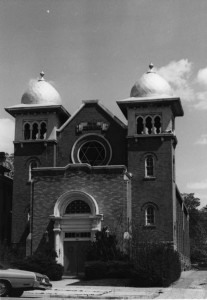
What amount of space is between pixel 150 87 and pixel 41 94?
9091 mm

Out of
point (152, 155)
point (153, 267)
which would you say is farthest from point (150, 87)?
point (153, 267)

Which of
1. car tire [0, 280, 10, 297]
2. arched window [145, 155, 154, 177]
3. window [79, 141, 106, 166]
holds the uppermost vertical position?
window [79, 141, 106, 166]

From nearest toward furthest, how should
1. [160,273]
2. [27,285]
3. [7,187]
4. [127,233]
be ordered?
[27,285] < [160,273] < [127,233] < [7,187]

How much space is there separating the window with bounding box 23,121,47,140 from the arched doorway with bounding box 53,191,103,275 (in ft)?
27.1

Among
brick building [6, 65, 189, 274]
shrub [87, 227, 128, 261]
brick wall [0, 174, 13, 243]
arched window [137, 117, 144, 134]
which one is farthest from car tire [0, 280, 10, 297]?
brick wall [0, 174, 13, 243]

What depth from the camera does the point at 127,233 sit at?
4125 cm

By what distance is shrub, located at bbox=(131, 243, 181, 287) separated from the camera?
29.0 meters

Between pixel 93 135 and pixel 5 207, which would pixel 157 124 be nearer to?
pixel 93 135

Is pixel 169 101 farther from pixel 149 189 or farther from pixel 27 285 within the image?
pixel 27 285

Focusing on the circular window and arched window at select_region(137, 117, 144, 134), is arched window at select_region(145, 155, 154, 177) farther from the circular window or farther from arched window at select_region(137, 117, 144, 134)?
the circular window

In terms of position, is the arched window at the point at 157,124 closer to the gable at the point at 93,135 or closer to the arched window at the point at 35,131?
the gable at the point at 93,135

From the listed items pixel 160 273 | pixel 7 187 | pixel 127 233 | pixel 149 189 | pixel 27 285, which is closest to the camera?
pixel 27 285

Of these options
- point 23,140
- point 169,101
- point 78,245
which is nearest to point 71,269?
point 78,245

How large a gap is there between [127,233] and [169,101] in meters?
11.7
